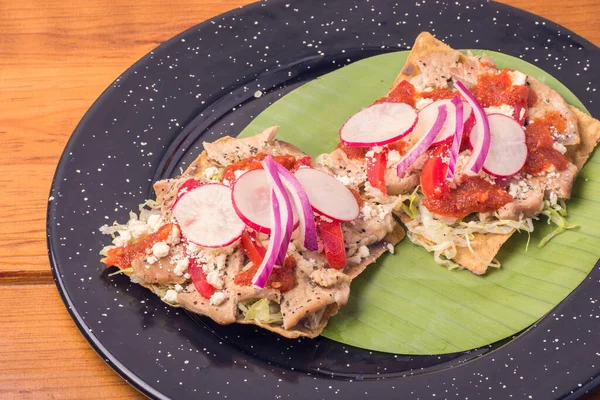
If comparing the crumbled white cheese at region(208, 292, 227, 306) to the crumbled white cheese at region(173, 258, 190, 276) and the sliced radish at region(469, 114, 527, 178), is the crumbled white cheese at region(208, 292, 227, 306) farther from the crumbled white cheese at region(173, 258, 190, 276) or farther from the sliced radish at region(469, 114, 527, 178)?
the sliced radish at region(469, 114, 527, 178)

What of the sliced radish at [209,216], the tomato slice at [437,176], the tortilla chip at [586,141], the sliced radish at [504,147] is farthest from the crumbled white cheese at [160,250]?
the tortilla chip at [586,141]

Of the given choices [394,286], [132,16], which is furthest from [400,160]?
[132,16]

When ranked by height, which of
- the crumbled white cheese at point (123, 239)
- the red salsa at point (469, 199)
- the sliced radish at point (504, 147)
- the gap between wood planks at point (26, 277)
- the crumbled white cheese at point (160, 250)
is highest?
the sliced radish at point (504, 147)

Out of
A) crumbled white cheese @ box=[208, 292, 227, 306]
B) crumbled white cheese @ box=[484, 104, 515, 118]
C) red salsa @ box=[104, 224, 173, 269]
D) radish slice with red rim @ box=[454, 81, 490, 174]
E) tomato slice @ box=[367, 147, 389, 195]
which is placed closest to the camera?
crumbled white cheese @ box=[208, 292, 227, 306]

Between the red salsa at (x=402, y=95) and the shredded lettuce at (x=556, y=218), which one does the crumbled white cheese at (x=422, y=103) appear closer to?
the red salsa at (x=402, y=95)

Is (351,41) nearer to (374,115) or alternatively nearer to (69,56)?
(374,115)

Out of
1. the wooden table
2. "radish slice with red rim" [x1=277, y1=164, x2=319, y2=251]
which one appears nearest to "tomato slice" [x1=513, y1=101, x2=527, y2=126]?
the wooden table

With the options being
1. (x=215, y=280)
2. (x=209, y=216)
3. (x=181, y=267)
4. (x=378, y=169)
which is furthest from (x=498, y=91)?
(x=181, y=267)

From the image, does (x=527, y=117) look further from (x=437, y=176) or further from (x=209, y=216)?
(x=209, y=216)

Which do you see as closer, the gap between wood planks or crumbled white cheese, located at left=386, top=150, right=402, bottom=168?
crumbled white cheese, located at left=386, top=150, right=402, bottom=168
